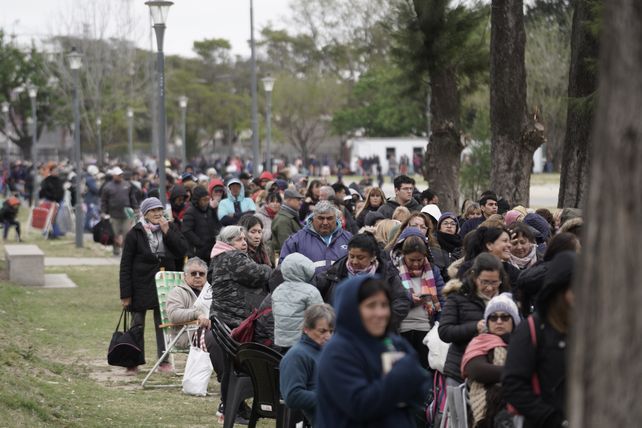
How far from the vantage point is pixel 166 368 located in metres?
14.2

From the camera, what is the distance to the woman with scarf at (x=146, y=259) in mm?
13953

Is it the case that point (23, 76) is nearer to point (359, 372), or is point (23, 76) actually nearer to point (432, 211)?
point (432, 211)

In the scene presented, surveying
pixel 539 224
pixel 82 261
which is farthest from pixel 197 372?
pixel 82 261

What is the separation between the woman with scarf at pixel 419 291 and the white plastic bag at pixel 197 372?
2843 mm

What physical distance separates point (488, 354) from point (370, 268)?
1.93 metres

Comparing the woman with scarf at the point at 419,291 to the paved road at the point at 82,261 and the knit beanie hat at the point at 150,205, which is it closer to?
the knit beanie hat at the point at 150,205

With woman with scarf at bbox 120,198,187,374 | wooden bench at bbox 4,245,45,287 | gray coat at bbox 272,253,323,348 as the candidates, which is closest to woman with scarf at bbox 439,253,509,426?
gray coat at bbox 272,253,323,348

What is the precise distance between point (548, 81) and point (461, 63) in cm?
4062

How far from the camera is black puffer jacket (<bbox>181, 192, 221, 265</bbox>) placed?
17031 millimetres

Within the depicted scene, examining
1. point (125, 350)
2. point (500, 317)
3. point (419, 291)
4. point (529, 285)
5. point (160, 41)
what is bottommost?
point (125, 350)

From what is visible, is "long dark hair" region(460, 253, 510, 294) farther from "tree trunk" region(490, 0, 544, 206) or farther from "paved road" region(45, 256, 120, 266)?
"paved road" region(45, 256, 120, 266)

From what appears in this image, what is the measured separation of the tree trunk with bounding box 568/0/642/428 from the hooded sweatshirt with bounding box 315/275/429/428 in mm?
1649

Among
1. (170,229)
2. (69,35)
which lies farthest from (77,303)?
(69,35)

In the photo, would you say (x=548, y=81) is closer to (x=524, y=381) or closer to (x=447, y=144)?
(x=447, y=144)
